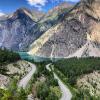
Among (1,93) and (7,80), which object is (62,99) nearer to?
(7,80)

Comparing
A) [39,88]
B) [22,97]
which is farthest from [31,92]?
[22,97]

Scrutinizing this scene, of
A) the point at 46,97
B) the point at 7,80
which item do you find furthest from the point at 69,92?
the point at 46,97

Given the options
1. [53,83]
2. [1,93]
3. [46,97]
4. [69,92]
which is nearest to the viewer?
[1,93]

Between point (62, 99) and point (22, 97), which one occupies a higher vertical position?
point (22, 97)

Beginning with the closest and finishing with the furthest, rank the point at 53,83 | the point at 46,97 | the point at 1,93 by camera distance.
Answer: the point at 1,93 → the point at 46,97 → the point at 53,83

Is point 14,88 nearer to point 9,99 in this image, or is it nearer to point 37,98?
point 9,99

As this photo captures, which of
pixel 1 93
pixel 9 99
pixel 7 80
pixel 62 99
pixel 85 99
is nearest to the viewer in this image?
pixel 9 99

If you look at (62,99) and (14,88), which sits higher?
(14,88)

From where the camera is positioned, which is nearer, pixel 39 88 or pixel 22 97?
pixel 22 97

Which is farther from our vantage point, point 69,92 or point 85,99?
point 69,92
